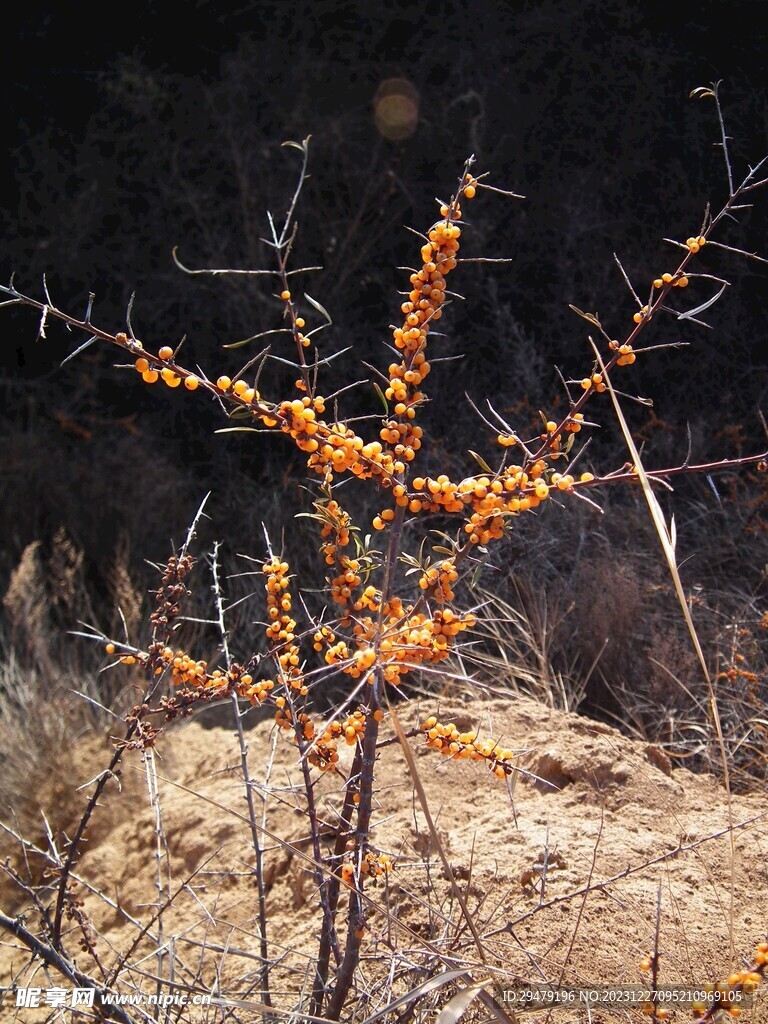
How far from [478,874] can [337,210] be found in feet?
14.8

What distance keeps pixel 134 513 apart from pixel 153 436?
36.9 inches

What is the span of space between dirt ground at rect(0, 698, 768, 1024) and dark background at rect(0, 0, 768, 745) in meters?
1.86

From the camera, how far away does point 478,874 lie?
90.9 inches

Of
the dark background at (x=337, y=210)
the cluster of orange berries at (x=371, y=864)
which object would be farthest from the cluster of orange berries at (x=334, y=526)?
the dark background at (x=337, y=210)

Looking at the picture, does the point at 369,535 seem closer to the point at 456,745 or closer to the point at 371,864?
the point at 456,745

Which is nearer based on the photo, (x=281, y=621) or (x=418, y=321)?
(x=418, y=321)

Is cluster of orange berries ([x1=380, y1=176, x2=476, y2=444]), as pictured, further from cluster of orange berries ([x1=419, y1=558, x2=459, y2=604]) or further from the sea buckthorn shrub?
cluster of orange berries ([x1=419, y1=558, x2=459, y2=604])

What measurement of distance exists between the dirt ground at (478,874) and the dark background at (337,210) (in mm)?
1859

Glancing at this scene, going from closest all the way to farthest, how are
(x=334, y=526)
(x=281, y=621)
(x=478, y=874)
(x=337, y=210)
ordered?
(x=334, y=526)
(x=281, y=621)
(x=478, y=874)
(x=337, y=210)

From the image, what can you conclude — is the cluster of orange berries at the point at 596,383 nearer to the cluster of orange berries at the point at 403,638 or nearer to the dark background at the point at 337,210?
the cluster of orange berries at the point at 403,638

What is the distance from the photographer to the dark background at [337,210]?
5074mm

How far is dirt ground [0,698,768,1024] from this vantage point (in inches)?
74.8

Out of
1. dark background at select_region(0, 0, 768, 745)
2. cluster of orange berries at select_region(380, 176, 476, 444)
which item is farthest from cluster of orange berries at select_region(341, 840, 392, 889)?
dark background at select_region(0, 0, 768, 745)

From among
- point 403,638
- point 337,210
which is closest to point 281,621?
point 403,638
